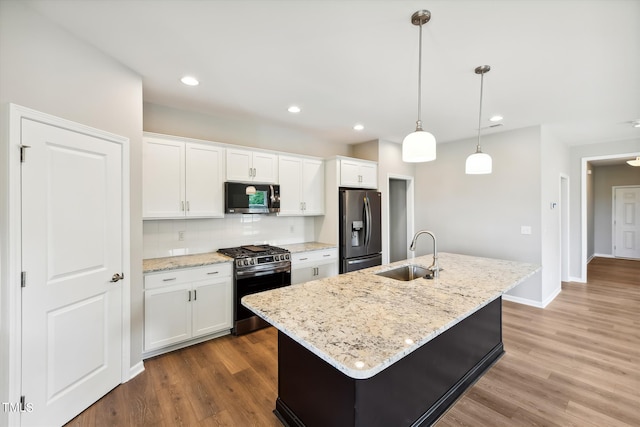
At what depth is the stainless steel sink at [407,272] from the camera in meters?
2.60

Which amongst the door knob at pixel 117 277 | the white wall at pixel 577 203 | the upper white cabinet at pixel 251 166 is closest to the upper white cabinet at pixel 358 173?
the upper white cabinet at pixel 251 166

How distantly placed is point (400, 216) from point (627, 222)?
6.49m

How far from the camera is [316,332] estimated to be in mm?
1316

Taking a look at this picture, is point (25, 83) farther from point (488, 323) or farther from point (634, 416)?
point (634, 416)

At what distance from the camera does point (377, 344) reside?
3.96 ft

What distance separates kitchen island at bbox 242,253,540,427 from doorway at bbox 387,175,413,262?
311 centimetres

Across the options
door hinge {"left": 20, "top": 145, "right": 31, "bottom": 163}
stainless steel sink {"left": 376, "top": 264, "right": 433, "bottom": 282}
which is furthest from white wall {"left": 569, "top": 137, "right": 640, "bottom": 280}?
door hinge {"left": 20, "top": 145, "right": 31, "bottom": 163}

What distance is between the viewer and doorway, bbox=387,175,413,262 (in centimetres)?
551

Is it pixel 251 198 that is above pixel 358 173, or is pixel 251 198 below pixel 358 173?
below

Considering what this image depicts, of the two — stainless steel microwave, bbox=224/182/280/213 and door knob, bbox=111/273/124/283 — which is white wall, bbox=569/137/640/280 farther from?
door knob, bbox=111/273/124/283

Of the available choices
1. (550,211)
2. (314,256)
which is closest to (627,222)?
(550,211)

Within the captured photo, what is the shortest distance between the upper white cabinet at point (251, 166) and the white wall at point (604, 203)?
8858mm

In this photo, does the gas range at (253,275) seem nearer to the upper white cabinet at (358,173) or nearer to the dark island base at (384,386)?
the dark island base at (384,386)

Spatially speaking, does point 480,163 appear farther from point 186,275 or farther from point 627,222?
point 627,222
